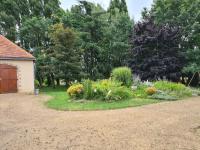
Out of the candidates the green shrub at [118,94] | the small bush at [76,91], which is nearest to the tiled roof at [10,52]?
the small bush at [76,91]

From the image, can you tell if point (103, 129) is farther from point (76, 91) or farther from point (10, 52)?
point (10, 52)

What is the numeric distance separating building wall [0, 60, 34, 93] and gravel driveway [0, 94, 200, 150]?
9.35 m

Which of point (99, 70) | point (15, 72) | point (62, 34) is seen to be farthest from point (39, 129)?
point (99, 70)

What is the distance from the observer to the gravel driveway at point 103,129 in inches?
254

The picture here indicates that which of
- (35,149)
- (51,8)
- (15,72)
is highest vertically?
(51,8)

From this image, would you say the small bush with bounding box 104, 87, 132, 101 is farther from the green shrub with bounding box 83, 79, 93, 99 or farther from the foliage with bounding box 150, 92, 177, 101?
the foliage with bounding box 150, 92, 177, 101

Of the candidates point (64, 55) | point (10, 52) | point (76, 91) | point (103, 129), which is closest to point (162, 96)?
point (76, 91)

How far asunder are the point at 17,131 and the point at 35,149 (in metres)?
2.02

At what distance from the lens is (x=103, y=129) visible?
796 centimetres

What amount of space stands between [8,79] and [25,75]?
1.19 metres

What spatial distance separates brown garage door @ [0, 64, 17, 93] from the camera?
65.8 feet

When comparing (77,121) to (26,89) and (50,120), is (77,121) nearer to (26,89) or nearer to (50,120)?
(50,120)

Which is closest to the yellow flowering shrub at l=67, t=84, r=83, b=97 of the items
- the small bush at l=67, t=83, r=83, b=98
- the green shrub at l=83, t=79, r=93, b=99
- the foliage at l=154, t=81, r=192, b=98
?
the small bush at l=67, t=83, r=83, b=98

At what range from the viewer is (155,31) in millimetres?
24375
